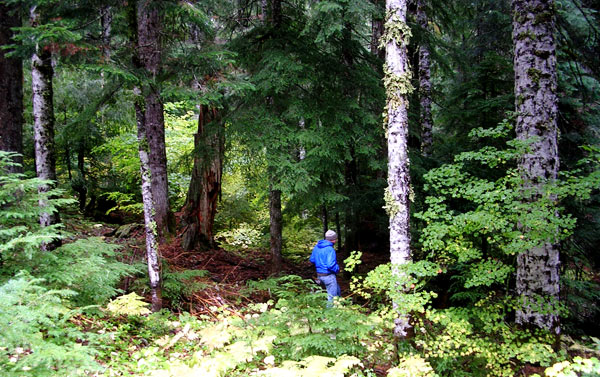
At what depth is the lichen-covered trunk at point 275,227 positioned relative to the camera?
27.8ft

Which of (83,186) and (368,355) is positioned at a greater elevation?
(83,186)

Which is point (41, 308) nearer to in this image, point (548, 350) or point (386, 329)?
point (386, 329)

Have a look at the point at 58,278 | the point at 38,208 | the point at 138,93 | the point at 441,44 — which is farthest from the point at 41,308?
the point at 441,44

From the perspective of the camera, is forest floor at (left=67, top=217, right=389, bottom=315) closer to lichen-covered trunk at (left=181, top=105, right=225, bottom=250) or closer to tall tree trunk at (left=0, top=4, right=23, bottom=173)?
lichen-covered trunk at (left=181, top=105, right=225, bottom=250)

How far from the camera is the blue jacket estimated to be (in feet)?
23.6

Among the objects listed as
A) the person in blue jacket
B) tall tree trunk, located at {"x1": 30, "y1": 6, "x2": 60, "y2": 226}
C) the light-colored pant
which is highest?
tall tree trunk, located at {"x1": 30, "y1": 6, "x2": 60, "y2": 226}

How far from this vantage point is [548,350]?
17.2 ft

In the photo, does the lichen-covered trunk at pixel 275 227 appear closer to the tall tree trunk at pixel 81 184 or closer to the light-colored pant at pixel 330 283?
the light-colored pant at pixel 330 283

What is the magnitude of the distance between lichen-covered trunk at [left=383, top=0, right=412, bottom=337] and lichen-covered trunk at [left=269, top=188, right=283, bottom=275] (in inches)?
147

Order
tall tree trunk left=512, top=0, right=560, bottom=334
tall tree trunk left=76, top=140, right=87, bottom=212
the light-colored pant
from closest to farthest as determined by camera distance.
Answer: tall tree trunk left=512, top=0, right=560, bottom=334 < the light-colored pant < tall tree trunk left=76, top=140, right=87, bottom=212

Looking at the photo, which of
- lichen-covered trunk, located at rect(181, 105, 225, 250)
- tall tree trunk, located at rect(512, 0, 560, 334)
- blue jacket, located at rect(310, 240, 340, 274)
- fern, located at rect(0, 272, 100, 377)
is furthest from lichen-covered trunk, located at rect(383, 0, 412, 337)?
lichen-covered trunk, located at rect(181, 105, 225, 250)

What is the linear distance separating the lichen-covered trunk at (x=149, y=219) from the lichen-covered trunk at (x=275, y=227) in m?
3.15

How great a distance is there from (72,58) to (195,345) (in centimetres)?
471

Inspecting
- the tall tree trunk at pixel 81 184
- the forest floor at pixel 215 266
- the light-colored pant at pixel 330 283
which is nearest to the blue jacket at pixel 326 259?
the light-colored pant at pixel 330 283
